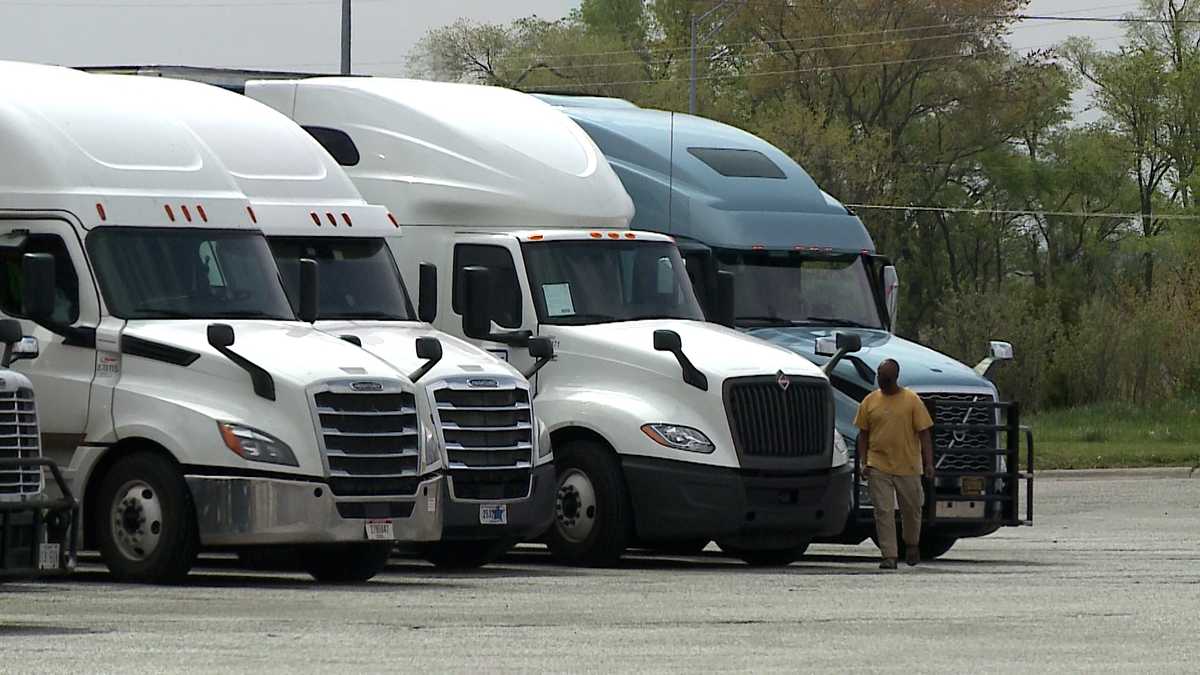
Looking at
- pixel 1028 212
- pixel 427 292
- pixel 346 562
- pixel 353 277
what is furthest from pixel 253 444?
pixel 1028 212

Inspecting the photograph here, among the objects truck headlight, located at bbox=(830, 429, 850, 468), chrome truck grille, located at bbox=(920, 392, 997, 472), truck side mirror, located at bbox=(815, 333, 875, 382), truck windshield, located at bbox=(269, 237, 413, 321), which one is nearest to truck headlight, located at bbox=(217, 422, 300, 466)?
truck windshield, located at bbox=(269, 237, 413, 321)

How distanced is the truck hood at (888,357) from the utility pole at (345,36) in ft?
80.6

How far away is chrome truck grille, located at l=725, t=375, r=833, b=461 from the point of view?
20.7m

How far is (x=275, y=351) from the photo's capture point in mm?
17906

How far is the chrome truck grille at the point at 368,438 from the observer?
17.8 meters

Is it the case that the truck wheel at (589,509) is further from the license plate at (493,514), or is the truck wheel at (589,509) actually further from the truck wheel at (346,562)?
the truck wheel at (346,562)

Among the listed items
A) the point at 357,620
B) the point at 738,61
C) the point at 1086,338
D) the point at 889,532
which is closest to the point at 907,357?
the point at 889,532

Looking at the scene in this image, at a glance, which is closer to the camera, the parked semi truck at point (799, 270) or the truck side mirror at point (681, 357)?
the truck side mirror at point (681, 357)

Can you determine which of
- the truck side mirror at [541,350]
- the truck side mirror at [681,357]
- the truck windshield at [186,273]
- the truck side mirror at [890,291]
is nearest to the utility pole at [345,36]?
the truck side mirror at [890,291]

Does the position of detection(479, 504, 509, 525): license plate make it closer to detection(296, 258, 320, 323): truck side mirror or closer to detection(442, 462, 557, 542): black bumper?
detection(442, 462, 557, 542): black bumper

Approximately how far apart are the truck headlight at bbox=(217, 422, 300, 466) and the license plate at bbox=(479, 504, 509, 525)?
212 cm

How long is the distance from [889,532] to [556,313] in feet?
10.6

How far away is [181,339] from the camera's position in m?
18.0

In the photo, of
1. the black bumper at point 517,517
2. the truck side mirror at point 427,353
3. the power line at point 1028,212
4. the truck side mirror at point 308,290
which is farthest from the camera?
the power line at point 1028,212
